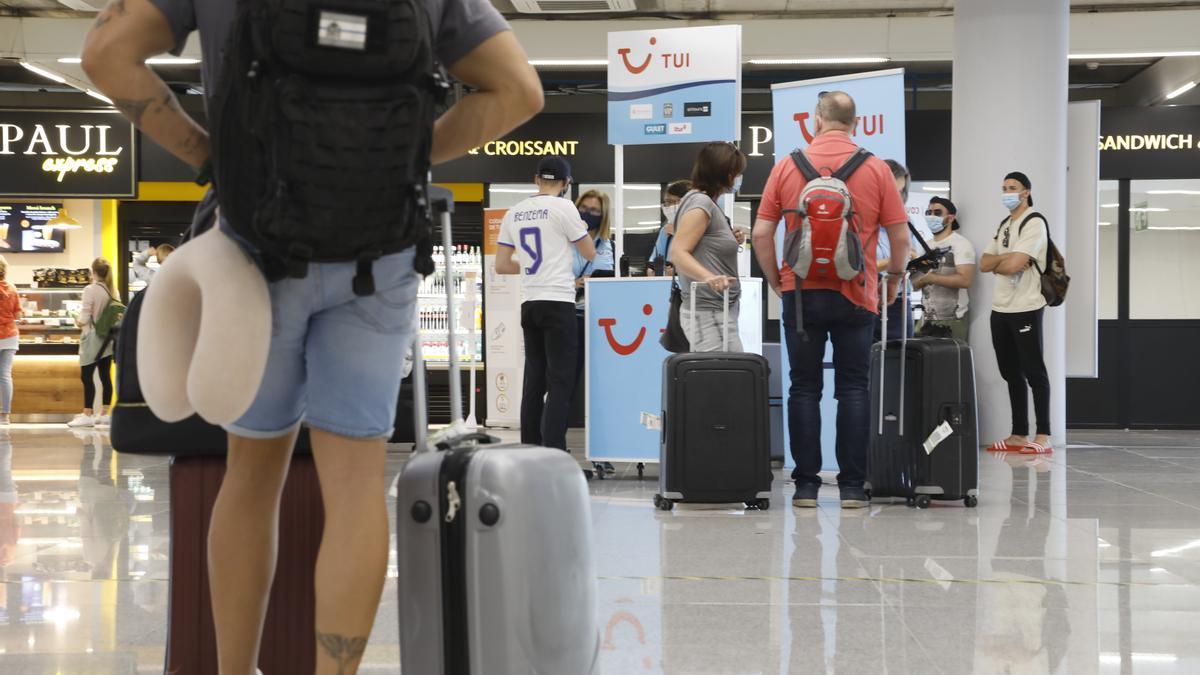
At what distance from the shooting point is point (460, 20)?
1.70 metres

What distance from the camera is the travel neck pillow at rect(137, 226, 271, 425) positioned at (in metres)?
1.48

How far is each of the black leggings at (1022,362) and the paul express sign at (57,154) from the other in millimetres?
7747

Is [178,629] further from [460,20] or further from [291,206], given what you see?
[460,20]

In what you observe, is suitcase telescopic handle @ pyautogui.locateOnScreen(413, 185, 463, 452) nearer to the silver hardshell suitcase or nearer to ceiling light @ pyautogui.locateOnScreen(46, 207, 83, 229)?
the silver hardshell suitcase

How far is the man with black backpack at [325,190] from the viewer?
4.92 feet

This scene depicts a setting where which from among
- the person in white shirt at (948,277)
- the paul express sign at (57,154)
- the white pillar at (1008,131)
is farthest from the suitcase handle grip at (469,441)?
the paul express sign at (57,154)

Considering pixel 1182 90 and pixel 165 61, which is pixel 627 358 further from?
pixel 1182 90

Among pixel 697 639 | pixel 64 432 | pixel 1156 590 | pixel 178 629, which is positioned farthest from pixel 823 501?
pixel 64 432

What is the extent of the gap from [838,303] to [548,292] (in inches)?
61.4

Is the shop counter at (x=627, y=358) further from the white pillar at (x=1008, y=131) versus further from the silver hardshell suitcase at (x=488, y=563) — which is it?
the silver hardshell suitcase at (x=488, y=563)

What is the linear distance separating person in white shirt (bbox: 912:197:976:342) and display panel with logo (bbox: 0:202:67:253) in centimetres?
917

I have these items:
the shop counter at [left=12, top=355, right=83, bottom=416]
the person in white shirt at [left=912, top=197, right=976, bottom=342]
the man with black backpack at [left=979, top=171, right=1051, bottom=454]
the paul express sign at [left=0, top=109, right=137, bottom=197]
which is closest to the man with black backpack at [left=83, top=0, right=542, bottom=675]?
the man with black backpack at [left=979, top=171, right=1051, bottom=454]

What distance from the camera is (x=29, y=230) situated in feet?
42.9

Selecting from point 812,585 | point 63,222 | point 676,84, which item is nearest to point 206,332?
point 812,585
